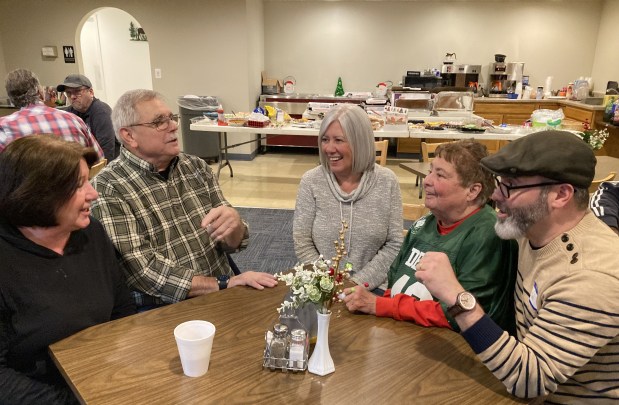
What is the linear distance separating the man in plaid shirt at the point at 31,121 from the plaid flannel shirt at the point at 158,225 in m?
1.11

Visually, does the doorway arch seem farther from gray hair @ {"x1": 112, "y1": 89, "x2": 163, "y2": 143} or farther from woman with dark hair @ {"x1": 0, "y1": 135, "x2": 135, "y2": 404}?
woman with dark hair @ {"x1": 0, "y1": 135, "x2": 135, "y2": 404}

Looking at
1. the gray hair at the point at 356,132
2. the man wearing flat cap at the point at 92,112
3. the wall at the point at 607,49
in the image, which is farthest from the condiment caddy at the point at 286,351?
the wall at the point at 607,49

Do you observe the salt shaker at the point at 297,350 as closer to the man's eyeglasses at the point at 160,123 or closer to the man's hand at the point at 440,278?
the man's hand at the point at 440,278

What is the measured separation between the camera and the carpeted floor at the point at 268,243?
138 inches

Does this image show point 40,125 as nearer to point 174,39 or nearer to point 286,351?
point 286,351

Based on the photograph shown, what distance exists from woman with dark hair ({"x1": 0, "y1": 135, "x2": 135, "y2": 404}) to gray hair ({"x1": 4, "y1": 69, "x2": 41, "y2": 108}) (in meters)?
2.43

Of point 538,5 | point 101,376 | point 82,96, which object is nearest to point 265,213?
point 82,96

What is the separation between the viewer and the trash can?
6613 mm

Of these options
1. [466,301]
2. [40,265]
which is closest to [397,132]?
[466,301]

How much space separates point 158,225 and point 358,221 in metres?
0.86

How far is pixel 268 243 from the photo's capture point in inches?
155

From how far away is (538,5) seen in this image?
744 centimetres

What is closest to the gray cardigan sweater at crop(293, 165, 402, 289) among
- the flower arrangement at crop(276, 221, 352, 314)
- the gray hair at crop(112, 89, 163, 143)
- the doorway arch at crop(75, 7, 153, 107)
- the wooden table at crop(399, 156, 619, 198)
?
the gray hair at crop(112, 89, 163, 143)

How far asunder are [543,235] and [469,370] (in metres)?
0.40
